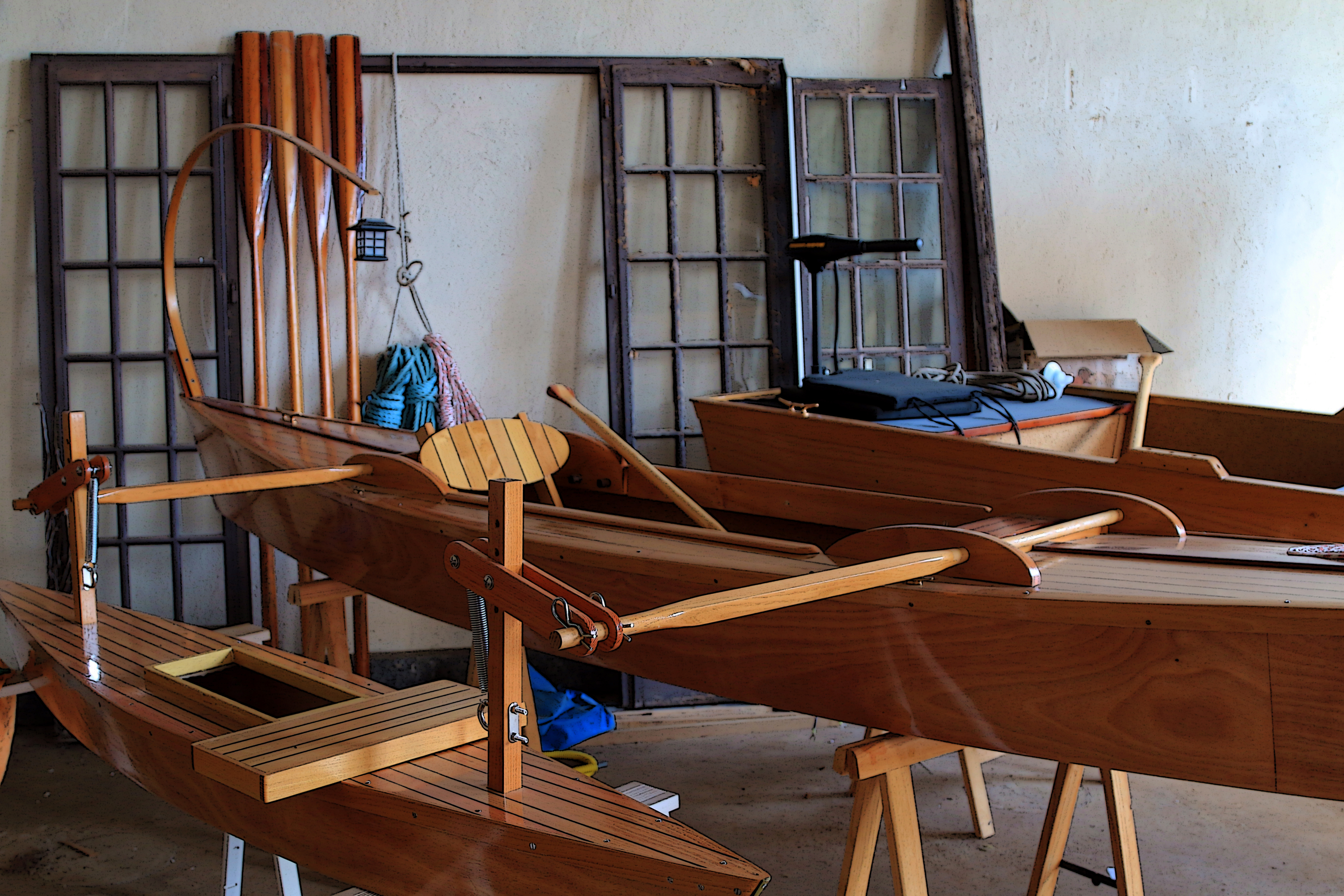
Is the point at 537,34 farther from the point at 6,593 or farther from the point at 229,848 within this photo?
the point at 229,848

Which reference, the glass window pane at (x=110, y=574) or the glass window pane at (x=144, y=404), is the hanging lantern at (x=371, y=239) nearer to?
the glass window pane at (x=144, y=404)

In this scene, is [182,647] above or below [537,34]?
below

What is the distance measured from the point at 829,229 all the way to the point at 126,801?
10.4ft

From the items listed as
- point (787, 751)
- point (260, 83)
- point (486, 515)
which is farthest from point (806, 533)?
Answer: point (260, 83)

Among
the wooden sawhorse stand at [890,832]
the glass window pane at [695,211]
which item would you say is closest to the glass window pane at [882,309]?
the glass window pane at [695,211]

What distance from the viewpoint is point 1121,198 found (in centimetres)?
455

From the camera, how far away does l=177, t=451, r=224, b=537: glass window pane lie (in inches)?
160

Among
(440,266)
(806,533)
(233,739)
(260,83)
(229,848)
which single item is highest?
(260,83)

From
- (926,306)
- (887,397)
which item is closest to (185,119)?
(887,397)

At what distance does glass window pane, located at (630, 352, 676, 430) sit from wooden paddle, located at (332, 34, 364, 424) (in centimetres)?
106

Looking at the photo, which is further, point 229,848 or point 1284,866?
point 1284,866

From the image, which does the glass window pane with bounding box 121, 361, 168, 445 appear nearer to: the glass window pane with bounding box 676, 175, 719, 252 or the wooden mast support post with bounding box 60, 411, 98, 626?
the wooden mast support post with bounding box 60, 411, 98, 626

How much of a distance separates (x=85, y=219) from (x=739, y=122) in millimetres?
2485

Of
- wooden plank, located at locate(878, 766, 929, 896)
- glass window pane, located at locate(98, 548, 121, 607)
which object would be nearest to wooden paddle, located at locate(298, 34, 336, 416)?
glass window pane, located at locate(98, 548, 121, 607)
